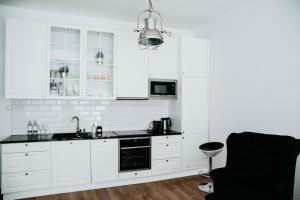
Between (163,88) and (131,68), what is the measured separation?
2.44 ft

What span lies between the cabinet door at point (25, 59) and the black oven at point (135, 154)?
5.31 feet

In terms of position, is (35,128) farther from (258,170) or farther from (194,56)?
(258,170)

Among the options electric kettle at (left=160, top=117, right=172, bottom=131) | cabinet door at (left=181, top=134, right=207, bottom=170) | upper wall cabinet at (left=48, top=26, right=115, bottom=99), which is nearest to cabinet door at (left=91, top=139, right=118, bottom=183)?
upper wall cabinet at (left=48, top=26, right=115, bottom=99)

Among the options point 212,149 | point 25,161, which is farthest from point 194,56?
point 25,161

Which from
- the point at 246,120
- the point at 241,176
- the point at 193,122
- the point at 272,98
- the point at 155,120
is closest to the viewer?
the point at 241,176

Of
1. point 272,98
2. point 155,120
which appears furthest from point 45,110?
point 272,98

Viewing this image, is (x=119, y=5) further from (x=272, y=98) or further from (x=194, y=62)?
(x=272, y=98)

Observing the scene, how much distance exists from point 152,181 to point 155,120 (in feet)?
4.03

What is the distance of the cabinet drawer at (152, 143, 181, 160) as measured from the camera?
4.01 meters

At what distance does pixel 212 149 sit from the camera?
12.2 ft

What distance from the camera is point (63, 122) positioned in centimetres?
398

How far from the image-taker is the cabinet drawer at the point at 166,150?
4.01 m

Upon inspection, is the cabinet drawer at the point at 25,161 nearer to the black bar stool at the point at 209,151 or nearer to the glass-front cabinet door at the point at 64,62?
the glass-front cabinet door at the point at 64,62

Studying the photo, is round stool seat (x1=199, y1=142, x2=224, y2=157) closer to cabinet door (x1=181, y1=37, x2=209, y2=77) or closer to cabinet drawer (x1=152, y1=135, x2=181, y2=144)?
cabinet drawer (x1=152, y1=135, x2=181, y2=144)
